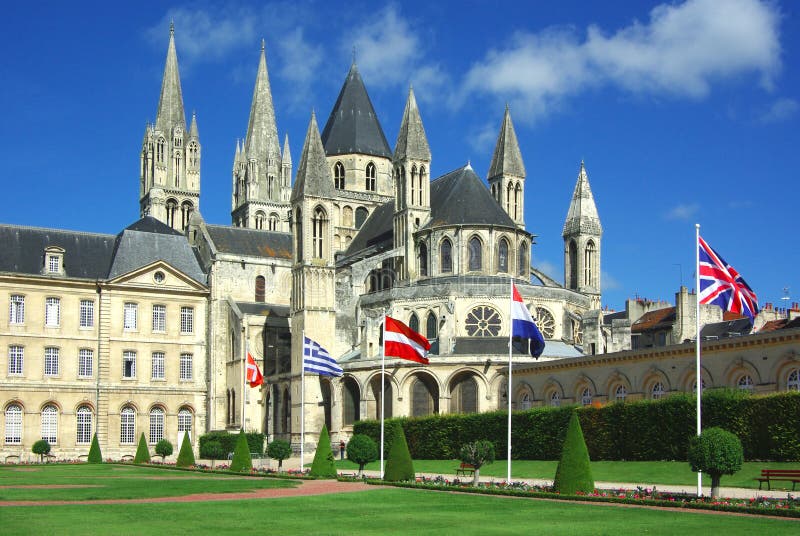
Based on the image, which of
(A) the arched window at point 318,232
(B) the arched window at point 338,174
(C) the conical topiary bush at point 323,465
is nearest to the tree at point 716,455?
(C) the conical topiary bush at point 323,465

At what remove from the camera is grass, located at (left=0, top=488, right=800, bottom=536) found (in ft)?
72.7

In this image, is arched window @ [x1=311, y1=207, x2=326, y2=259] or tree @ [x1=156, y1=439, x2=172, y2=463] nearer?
tree @ [x1=156, y1=439, x2=172, y2=463]

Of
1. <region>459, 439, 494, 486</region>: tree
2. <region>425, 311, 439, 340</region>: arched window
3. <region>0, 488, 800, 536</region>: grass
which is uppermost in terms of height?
<region>425, 311, 439, 340</region>: arched window

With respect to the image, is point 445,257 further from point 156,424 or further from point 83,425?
point 83,425

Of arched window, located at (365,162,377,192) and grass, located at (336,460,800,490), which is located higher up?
arched window, located at (365,162,377,192)

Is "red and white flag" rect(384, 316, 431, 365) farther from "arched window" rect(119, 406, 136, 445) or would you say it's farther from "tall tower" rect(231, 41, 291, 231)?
"tall tower" rect(231, 41, 291, 231)

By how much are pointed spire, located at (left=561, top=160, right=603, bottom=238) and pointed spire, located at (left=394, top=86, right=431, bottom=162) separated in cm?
1131

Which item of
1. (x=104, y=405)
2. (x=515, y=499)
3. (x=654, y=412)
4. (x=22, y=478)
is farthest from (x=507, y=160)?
(x=515, y=499)

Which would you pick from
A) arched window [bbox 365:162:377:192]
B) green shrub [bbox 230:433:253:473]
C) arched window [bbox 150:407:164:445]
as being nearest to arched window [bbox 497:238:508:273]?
arched window [bbox 150:407:164:445]

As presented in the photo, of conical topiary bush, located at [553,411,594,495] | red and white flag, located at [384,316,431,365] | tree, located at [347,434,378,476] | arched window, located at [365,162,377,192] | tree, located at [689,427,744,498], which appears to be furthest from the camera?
arched window, located at [365,162,377,192]

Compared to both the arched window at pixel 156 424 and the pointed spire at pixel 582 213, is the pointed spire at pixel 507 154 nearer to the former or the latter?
the pointed spire at pixel 582 213

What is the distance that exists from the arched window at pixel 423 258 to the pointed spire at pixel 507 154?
967 cm

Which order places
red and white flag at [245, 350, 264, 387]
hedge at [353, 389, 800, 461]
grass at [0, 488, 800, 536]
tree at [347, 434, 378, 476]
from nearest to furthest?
1. grass at [0, 488, 800, 536]
2. hedge at [353, 389, 800, 461]
3. tree at [347, 434, 378, 476]
4. red and white flag at [245, 350, 264, 387]

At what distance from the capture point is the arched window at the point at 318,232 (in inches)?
2970
